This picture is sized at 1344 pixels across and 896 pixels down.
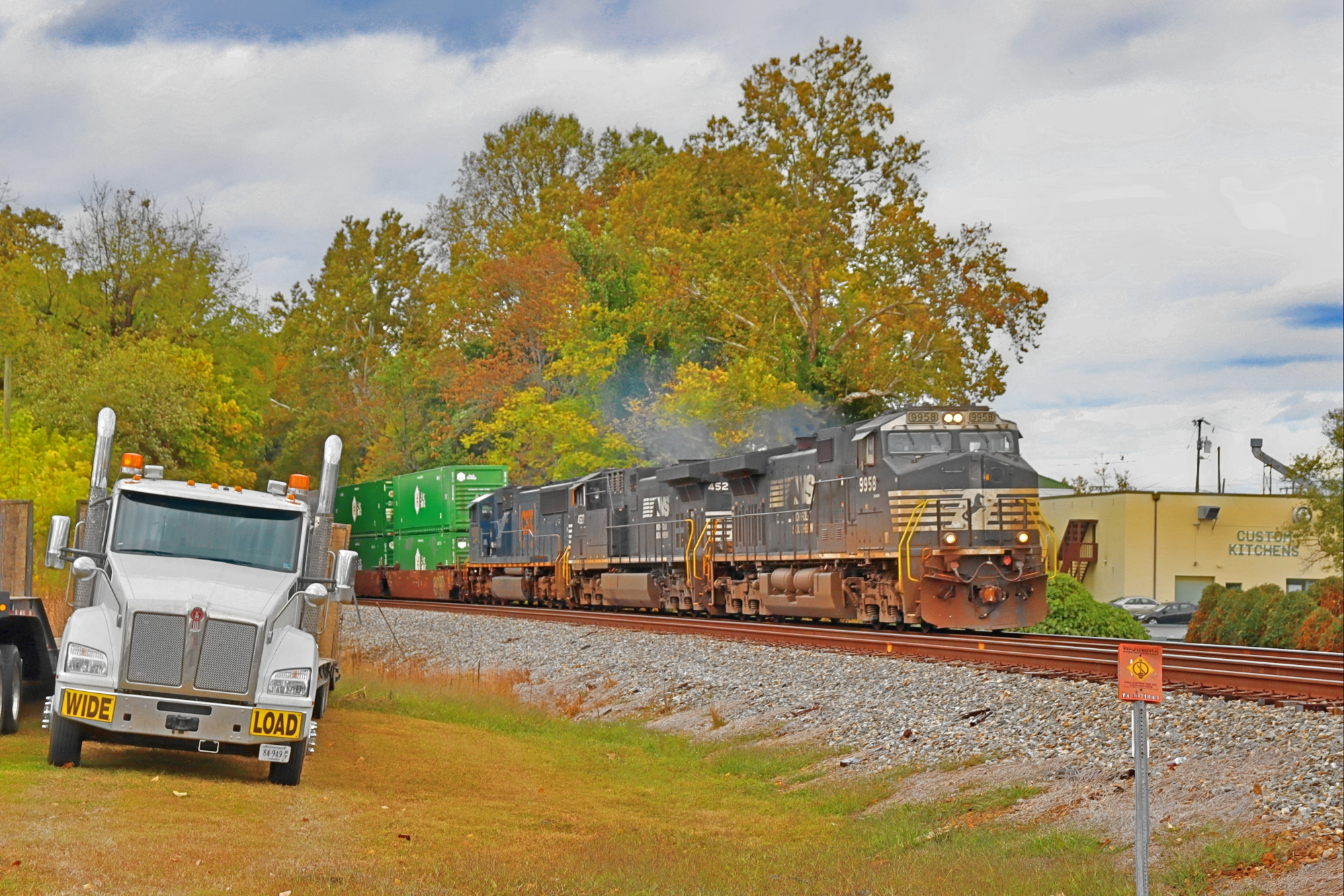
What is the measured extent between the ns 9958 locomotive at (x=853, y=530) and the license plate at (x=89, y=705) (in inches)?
568

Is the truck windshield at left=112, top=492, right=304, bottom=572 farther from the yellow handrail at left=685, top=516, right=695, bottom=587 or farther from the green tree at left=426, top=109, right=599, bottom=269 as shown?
the green tree at left=426, top=109, right=599, bottom=269

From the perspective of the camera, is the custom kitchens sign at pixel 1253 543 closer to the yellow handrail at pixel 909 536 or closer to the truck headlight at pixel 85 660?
the yellow handrail at pixel 909 536

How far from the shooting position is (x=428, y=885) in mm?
8445

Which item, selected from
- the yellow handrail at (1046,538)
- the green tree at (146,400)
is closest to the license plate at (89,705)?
the yellow handrail at (1046,538)

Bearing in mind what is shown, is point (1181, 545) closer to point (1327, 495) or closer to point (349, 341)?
point (1327, 495)

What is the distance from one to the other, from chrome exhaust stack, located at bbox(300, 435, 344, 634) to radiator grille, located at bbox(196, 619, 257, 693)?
0.79 m

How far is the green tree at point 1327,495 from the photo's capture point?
128ft

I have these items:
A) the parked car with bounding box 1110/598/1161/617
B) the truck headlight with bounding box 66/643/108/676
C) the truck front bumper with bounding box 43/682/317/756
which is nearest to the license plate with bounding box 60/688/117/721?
the truck front bumper with bounding box 43/682/317/756

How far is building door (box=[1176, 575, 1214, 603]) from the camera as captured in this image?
57188mm

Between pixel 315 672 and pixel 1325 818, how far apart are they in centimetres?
746

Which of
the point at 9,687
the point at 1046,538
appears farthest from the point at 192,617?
the point at 1046,538

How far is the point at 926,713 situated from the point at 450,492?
31751 mm

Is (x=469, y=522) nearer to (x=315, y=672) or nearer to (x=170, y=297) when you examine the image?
(x=170, y=297)

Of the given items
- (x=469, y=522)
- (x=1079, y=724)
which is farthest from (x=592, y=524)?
(x=1079, y=724)
